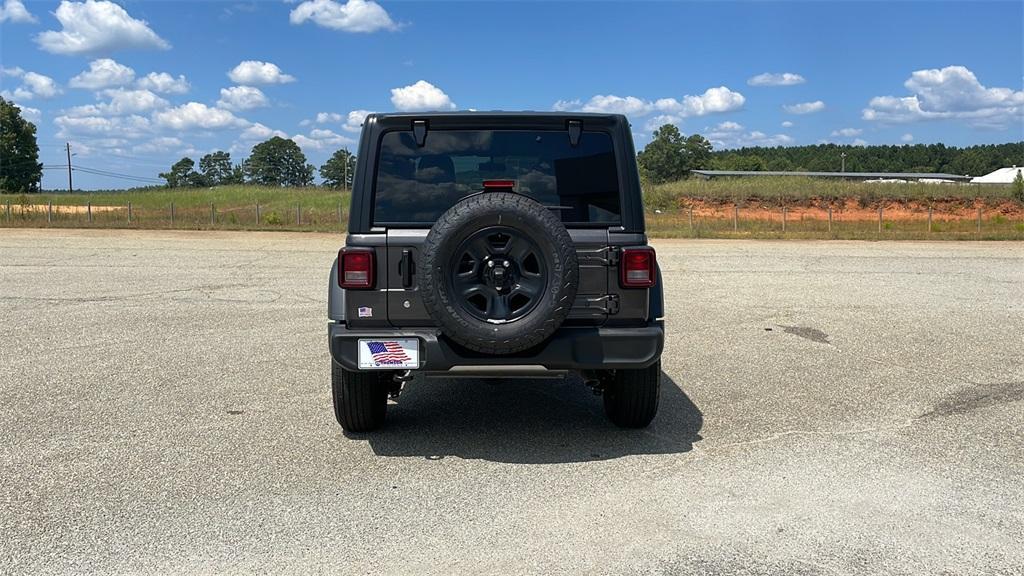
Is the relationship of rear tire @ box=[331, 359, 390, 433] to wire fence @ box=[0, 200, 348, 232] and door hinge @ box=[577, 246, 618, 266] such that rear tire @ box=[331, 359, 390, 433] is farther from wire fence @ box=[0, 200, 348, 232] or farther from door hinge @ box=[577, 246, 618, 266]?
wire fence @ box=[0, 200, 348, 232]

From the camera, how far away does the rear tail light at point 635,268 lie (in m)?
4.46

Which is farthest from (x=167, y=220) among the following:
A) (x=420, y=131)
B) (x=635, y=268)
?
(x=635, y=268)

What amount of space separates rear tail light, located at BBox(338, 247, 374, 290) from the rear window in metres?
0.38

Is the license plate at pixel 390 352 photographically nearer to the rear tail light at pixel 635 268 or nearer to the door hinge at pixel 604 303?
the door hinge at pixel 604 303

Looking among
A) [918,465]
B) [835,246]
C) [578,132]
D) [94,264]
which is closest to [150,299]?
[94,264]

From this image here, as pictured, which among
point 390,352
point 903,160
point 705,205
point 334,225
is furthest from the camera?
point 903,160

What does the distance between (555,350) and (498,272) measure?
0.54 metres

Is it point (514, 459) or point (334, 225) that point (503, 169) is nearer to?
point (514, 459)

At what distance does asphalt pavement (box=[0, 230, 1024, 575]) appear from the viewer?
11.0 ft

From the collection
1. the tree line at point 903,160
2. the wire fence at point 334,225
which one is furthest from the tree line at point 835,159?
the wire fence at point 334,225

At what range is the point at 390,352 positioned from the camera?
4.39 metres

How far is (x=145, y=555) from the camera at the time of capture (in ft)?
10.8

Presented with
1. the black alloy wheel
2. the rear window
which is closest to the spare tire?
Result: the black alloy wheel

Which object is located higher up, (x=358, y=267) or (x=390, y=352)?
(x=358, y=267)
